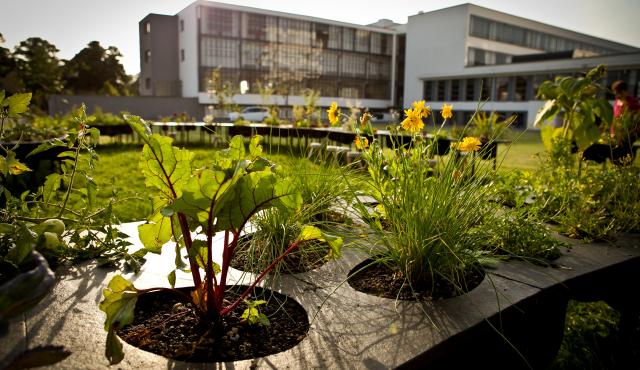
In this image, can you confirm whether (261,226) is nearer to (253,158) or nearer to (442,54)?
(253,158)

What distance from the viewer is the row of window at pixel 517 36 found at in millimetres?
38562

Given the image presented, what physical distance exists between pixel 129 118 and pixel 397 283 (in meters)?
1.13

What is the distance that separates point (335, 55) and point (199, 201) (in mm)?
45152

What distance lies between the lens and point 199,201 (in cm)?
112

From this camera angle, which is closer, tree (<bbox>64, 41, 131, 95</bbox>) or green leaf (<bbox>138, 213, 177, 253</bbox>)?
green leaf (<bbox>138, 213, 177, 253</bbox>)

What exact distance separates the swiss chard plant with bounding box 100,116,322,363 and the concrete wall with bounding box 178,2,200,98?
36462mm

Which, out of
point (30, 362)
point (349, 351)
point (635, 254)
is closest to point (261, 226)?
point (349, 351)

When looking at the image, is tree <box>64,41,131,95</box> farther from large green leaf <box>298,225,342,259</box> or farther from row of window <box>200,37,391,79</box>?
large green leaf <box>298,225,342,259</box>

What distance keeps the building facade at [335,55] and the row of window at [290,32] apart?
86mm

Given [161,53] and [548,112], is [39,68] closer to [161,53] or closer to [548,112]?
[161,53]

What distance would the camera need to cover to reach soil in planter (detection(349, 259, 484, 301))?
5.44ft

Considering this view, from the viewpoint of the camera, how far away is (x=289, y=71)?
4150 cm

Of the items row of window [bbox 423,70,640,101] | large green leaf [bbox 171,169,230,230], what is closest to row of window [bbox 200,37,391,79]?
row of window [bbox 423,70,640,101]

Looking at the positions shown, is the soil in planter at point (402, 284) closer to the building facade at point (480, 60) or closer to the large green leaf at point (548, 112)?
the large green leaf at point (548, 112)
